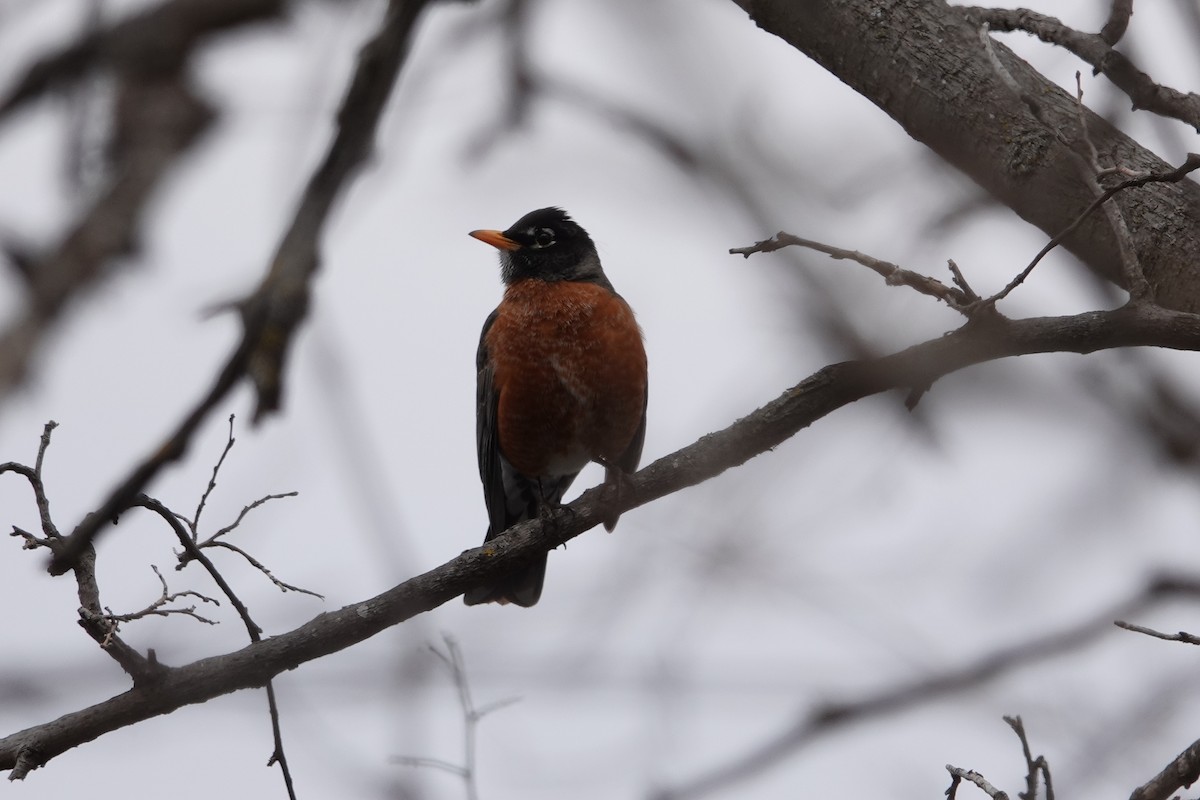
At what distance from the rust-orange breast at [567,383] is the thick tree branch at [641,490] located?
2.03 meters

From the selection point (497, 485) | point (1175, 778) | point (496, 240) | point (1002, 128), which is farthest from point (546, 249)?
point (1175, 778)

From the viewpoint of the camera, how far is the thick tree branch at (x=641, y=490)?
306 centimetres

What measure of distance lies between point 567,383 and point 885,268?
3231mm

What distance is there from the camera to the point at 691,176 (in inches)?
175

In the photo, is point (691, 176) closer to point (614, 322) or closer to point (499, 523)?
point (614, 322)

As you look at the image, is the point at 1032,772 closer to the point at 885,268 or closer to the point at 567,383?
the point at 885,268

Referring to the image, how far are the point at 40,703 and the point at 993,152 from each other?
343 cm

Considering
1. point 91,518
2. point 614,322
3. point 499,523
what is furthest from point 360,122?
point 499,523

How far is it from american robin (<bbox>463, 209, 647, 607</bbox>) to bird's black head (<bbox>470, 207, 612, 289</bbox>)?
76 millimetres

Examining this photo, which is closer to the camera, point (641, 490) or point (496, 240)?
point (641, 490)

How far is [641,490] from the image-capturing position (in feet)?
13.1

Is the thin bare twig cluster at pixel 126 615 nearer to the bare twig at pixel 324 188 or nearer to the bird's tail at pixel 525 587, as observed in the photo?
the bare twig at pixel 324 188

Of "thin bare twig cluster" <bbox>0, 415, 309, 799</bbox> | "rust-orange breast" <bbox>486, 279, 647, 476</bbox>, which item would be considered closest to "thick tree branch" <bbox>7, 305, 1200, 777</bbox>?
"thin bare twig cluster" <bbox>0, 415, 309, 799</bbox>

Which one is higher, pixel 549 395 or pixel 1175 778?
pixel 549 395
